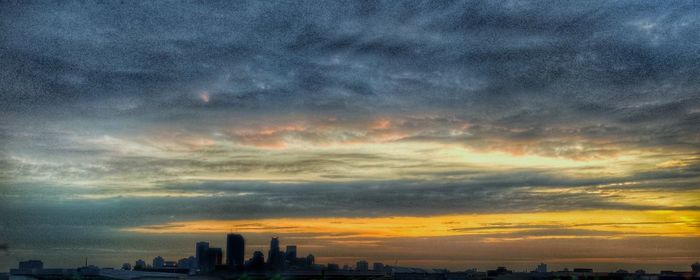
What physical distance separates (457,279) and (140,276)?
2700 inches

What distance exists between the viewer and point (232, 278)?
147875mm

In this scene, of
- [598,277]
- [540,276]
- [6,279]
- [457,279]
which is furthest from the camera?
[457,279]

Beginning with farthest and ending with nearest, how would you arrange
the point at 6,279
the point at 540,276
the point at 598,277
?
the point at 540,276, the point at 598,277, the point at 6,279

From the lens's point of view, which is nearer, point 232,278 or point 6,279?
point 6,279

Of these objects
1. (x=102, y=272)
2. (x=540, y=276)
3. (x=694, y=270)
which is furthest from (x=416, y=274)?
(x=102, y=272)

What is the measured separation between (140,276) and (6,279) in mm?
25612

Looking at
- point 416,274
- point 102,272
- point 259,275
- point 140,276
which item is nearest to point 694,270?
point 416,274

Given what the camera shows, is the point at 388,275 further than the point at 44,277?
Yes

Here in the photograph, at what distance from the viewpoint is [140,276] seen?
14650 centimetres

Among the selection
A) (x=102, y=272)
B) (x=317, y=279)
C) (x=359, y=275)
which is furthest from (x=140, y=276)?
(x=359, y=275)

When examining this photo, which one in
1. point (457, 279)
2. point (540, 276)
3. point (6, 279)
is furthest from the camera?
point (457, 279)

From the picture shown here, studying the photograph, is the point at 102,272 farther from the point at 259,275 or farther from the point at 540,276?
the point at 540,276

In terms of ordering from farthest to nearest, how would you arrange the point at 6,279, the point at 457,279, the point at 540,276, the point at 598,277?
1. the point at 457,279
2. the point at 540,276
3. the point at 598,277
4. the point at 6,279

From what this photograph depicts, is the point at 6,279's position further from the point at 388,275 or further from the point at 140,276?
the point at 388,275
